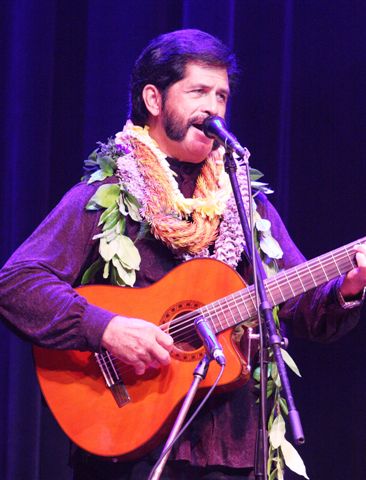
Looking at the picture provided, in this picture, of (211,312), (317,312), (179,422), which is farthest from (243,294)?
(179,422)

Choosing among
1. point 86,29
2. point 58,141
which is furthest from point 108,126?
point 86,29

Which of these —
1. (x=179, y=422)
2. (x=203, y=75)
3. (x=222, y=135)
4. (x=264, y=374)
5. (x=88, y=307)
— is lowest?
(x=179, y=422)

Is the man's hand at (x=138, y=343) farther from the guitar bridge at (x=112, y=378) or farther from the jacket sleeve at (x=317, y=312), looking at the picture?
the jacket sleeve at (x=317, y=312)

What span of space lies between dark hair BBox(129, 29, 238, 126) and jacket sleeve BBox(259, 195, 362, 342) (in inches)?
25.7

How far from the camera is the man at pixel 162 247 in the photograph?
2.22m

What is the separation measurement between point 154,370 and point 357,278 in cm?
64

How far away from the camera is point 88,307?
2252mm

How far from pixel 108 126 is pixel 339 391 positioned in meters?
1.44

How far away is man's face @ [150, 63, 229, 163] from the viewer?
2572 mm

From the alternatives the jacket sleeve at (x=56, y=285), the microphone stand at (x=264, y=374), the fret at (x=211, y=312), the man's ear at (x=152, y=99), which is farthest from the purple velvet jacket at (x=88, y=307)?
the microphone stand at (x=264, y=374)

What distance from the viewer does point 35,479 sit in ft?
9.99

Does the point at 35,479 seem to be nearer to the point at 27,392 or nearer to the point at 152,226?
the point at 27,392

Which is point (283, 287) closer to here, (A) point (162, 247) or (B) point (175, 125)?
(A) point (162, 247)

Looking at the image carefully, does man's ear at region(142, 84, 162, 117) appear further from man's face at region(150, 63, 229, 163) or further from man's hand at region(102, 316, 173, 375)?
man's hand at region(102, 316, 173, 375)
